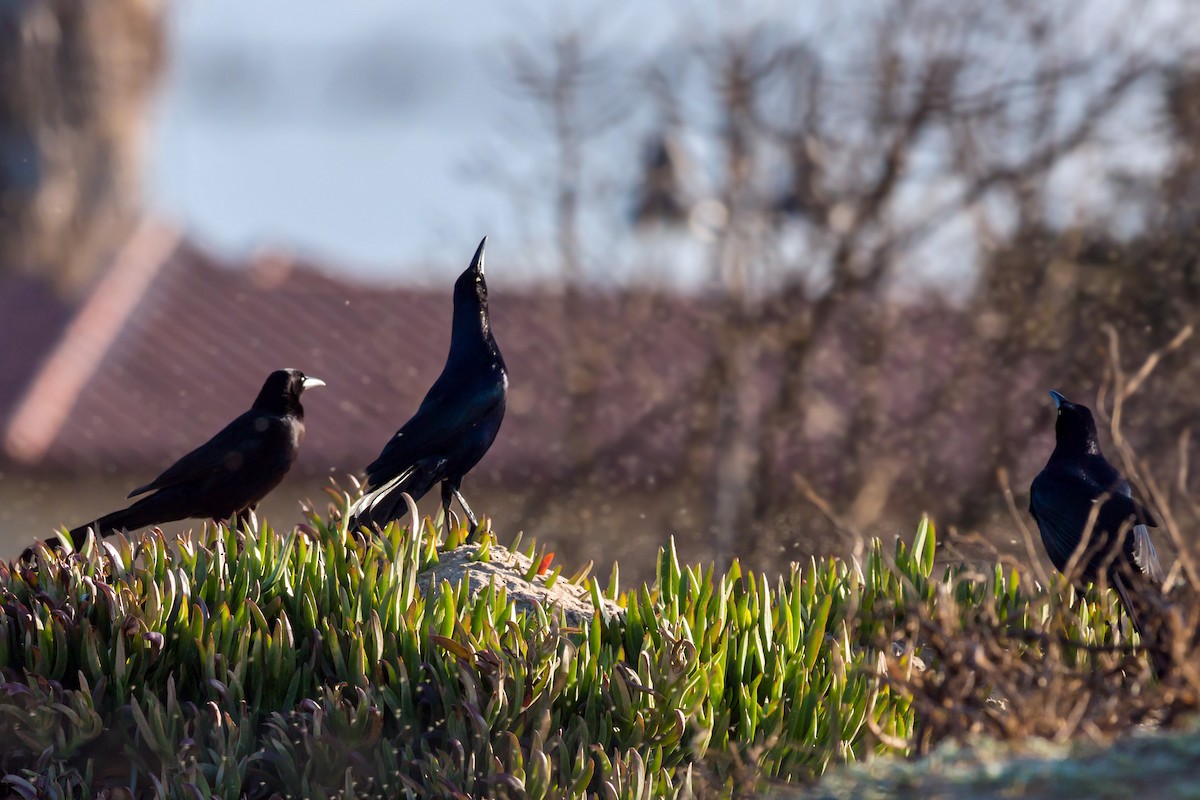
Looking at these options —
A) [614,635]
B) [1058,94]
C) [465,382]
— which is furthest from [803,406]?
[614,635]

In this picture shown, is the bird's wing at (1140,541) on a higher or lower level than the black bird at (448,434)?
lower

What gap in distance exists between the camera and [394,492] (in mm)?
6398

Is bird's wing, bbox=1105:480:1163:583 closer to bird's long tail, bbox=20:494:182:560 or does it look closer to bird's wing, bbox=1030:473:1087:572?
bird's wing, bbox=1030:473:1087:572

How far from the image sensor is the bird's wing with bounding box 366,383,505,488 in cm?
631

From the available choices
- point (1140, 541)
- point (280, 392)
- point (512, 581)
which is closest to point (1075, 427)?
point (1140, 541)

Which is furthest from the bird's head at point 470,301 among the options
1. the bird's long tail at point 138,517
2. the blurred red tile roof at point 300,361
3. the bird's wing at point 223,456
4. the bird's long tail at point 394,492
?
the blurred red tile roof at point 300,361

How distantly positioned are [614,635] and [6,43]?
17.0m

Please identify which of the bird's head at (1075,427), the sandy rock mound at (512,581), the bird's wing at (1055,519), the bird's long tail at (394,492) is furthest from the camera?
the bird's head at (1075,427)

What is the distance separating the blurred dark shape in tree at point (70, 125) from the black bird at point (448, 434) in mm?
13896

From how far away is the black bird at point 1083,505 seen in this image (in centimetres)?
585

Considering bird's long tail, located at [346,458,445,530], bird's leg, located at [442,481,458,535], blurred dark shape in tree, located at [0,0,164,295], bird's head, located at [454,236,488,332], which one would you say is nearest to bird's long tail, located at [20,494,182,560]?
bird's long tail, located at [346,458,445,530]

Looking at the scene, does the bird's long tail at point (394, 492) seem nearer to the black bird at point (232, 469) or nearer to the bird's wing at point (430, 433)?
the bird's wing at point (430, 433)

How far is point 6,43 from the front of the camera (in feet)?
62.8

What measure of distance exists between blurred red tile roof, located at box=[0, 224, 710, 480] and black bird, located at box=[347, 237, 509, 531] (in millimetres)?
7128
